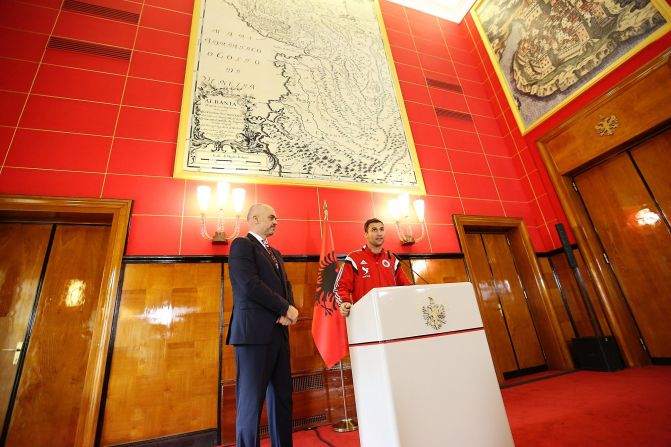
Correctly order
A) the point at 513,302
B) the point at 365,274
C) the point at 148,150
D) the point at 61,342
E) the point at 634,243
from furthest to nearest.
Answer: the point at 513,302 < the point at 634,243 < the point at 148,150 < the point at 61,342 < the point at 365,274

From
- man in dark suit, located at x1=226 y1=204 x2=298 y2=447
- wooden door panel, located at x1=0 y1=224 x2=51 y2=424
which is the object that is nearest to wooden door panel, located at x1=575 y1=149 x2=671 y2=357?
man in dark suit, located at x1=226 y1=204 x2=298 y2=447

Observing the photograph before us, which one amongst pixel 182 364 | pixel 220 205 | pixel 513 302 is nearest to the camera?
pixel 182 364

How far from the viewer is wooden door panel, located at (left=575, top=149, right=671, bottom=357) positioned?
9.31ft

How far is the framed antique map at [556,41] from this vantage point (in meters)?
3.13

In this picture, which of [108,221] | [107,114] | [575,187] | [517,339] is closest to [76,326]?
[108,221]

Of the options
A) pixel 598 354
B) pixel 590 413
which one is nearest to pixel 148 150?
pixel 590 413

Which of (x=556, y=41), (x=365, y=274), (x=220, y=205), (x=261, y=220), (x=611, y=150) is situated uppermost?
(x=556, y=41)

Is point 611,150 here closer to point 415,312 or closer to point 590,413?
point 590,413

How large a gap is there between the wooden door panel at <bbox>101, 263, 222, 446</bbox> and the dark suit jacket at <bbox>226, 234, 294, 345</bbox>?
89 centimetres

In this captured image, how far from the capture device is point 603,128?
3246mm

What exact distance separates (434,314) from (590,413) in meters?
1.39

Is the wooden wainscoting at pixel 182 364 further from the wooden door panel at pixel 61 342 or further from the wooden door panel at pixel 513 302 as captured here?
the wooden door panel at pixel 513 302

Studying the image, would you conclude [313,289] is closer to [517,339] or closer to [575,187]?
[517,339]

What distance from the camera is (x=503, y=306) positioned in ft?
11.7
